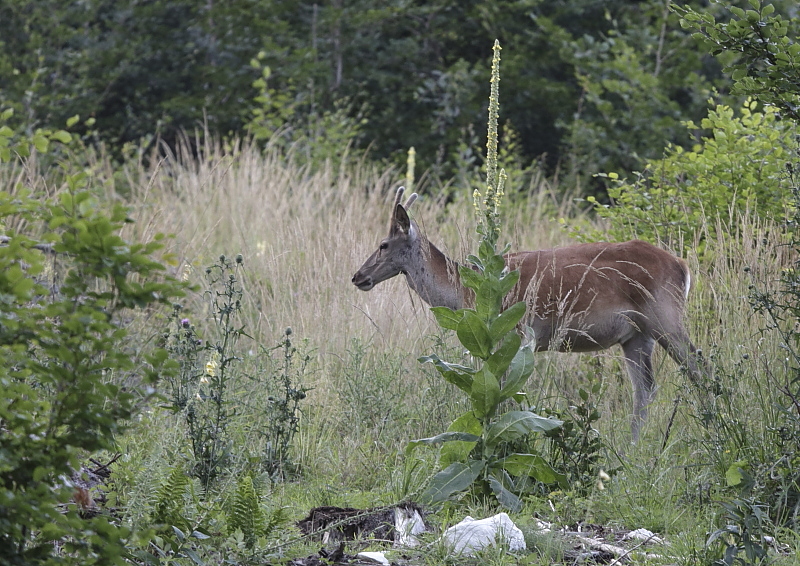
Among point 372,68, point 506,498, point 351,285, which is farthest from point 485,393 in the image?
point 372,68

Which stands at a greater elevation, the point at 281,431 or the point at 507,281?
the point at 507,281

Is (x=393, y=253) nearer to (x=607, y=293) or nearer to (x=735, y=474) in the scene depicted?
(x=607, y=293)

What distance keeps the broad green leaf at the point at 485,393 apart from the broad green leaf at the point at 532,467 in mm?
209

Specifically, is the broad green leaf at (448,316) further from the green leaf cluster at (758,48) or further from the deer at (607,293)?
the deer at (607,293)

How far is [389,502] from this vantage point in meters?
4.38

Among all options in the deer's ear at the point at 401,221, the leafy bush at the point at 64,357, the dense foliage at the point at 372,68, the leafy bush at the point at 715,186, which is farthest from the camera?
the dense foliage at the point at 372,68

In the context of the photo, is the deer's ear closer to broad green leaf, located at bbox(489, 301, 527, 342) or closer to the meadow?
the meadow

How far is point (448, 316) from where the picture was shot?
429 centimetres

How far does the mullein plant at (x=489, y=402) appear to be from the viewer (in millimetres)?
4164

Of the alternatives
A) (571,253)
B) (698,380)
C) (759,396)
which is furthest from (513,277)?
(571,253)

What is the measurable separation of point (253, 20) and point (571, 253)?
12.3m

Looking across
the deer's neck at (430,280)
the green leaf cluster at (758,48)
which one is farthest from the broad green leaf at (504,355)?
the deer's neck at (430,280)

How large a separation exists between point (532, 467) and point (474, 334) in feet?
1.96

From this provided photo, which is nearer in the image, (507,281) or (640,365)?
(507,281)
